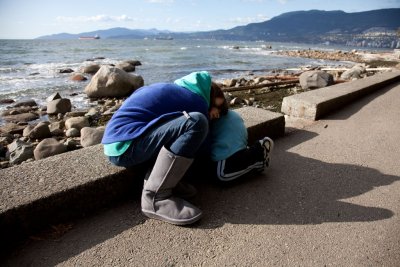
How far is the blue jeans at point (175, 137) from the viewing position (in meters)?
2.14

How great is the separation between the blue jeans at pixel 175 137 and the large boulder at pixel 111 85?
341 inches

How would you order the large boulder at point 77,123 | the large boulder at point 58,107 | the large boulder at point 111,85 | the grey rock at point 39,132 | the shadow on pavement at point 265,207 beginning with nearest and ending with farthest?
the shadow on pavement at point 265,207, the grey rock at point 39,132, the large boulder at point 77,123, the large boulder at point 58,107, the large boulder at point 111,85

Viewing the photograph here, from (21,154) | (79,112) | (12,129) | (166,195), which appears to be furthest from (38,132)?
(166,195)

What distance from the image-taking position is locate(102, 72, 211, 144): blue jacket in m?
2.21

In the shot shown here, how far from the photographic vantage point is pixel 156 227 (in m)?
2.19

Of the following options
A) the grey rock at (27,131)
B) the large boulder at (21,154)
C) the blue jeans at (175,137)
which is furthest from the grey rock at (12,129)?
the blue jeans at (175,137)

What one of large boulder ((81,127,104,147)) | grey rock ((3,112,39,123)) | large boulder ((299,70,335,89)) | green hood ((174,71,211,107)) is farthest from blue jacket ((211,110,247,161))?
large boulder ((299,70,335,89))

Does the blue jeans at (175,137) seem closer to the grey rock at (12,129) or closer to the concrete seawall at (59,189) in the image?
the concrete seawall at (59,189)

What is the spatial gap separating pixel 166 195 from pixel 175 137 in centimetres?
45

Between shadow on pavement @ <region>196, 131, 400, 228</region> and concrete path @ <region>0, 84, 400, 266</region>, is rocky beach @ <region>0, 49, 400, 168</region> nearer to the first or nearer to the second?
concrete path @ <region>0, 84, 400, 266</region>

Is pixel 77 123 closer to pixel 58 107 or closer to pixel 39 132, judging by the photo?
pixel 39 132

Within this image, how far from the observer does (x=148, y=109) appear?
2.24 meters

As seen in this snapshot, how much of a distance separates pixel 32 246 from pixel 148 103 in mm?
1262

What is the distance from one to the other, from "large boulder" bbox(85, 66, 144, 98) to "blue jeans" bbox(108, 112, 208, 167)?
341 inches
